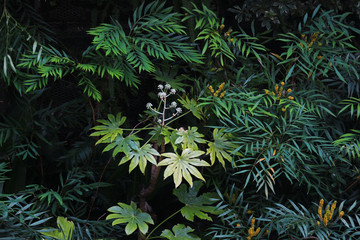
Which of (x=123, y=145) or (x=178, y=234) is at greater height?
(x=123, y=145)

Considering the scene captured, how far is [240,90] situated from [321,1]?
65 centimetres

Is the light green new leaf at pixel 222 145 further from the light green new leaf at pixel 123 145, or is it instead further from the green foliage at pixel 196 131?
the light green new leaf at pixel 123 145

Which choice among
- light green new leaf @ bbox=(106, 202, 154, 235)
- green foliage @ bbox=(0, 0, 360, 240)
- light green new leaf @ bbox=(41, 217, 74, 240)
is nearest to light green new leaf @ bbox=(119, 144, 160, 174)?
green foliage @ bbox=(0, 0, 360, 240)

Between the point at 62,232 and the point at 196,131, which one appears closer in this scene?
the point at 62,232

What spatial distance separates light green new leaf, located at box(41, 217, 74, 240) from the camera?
1.48 meters

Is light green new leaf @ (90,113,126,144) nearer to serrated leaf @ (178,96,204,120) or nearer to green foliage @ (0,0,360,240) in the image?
green foliage @ (0,0,360,240)

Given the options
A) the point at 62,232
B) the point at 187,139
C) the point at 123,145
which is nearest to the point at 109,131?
the point at 123,145

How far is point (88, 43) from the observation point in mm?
2107

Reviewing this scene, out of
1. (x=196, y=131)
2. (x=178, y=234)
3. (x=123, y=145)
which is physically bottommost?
(x=178, y=234)

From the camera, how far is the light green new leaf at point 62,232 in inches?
58.1

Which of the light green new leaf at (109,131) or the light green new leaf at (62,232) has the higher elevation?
the light green new leaf at (109,131)

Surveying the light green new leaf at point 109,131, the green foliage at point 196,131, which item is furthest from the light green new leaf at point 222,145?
the light green new leaf at point 109,131

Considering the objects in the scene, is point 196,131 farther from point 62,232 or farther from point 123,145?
point 62,232

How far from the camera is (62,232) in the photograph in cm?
148
